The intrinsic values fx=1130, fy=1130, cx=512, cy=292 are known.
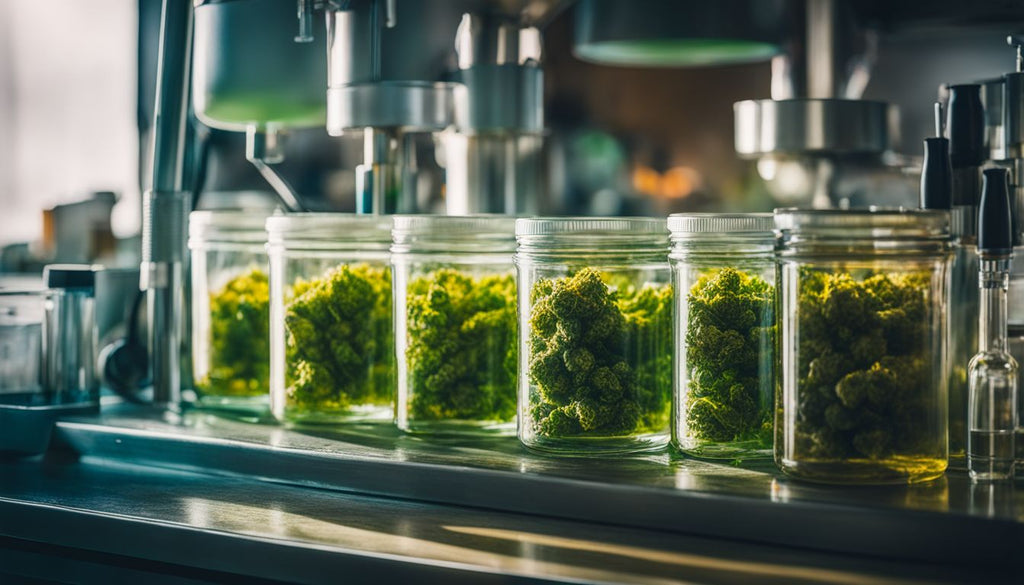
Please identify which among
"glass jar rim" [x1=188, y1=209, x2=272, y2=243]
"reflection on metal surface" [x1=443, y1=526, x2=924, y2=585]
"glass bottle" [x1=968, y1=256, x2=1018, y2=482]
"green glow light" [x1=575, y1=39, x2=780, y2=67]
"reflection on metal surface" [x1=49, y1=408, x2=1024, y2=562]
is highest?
"green glow light" [x1=575, y1=39, x2=780, y2=67]

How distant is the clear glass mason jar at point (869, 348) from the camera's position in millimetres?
742

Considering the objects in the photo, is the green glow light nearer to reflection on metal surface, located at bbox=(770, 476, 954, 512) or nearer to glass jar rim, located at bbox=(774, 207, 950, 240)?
glass jar rim, located at bbox=(774, 207, 950, 240)

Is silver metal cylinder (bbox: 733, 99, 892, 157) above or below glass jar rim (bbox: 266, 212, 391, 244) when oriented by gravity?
above

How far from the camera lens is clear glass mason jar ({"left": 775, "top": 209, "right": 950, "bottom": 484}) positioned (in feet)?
2.43

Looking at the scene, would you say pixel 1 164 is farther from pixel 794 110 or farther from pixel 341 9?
pixel 794 110

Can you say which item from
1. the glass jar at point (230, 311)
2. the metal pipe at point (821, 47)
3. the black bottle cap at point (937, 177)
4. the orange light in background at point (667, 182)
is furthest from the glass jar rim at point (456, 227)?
the orange light in background at point (667, 182)

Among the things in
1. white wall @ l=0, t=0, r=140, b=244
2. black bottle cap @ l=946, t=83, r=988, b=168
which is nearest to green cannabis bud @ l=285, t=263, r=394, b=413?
black bottle cap @ l=946, t=83, r=988, b=168

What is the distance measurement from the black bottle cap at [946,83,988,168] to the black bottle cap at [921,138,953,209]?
3 cm

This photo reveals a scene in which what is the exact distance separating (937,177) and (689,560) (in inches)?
13.1

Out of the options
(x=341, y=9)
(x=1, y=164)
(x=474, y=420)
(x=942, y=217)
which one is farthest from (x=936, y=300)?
(x=1, y=164)

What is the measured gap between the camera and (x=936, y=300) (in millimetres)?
758

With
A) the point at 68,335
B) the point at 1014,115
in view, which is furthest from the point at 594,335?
the point at 68,335

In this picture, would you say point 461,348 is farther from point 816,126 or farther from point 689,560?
point 816,126

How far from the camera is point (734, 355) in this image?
2.70ft
